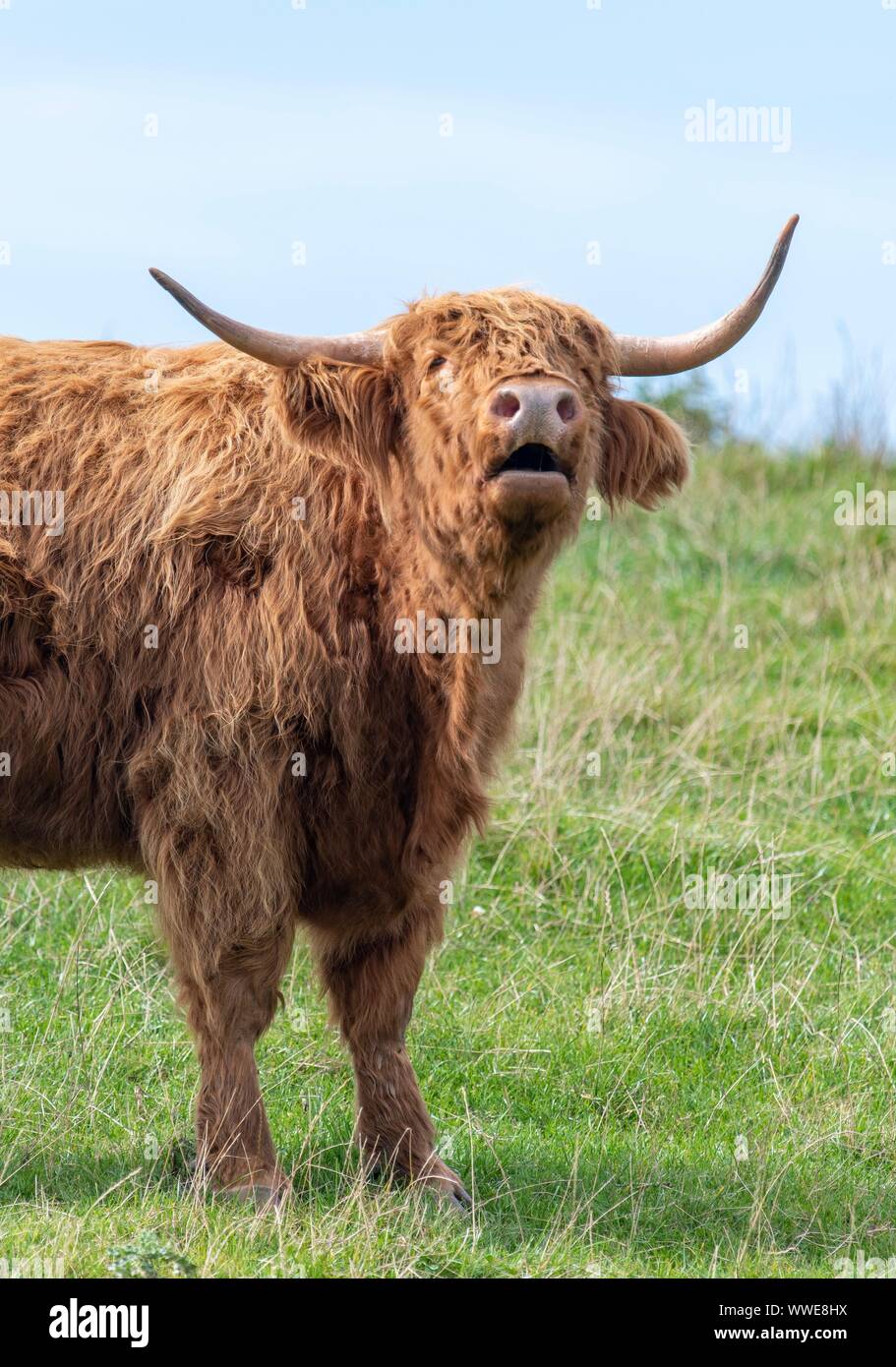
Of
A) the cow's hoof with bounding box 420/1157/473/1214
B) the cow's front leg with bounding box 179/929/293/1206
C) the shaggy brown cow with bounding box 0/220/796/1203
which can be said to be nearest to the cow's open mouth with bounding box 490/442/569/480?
the shaggy brown cow with bounding box 0/220/796/1203

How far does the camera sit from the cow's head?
3.75 metres

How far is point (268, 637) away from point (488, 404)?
2.61 ft

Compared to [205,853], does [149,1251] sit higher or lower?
lower

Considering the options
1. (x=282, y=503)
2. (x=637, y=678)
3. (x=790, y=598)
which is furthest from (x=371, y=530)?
(x=790, y=598)

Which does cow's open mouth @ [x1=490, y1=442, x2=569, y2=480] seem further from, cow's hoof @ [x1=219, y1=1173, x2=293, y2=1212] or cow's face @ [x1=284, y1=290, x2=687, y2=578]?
cow's hoof @ [x1=219, y1=1173, x2=293, y2=1212]

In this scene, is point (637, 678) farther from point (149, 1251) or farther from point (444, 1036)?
point (149, 1251)

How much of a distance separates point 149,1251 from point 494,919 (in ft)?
8.35

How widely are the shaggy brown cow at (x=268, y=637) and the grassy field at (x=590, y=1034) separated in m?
0.40

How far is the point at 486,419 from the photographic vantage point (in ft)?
12.3

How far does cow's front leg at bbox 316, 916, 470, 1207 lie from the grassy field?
0.14 metres

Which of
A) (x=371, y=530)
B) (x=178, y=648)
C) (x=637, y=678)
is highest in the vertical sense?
(x=371, y=530)

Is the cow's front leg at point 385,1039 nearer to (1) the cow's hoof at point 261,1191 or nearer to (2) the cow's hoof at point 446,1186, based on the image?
(2) the cow's hoof at point 446,1186

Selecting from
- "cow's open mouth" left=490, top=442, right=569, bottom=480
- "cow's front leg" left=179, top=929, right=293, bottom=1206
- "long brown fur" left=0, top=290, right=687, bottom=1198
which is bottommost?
"cow's front leg" left=179, top=929, right=293, bottom=1206
